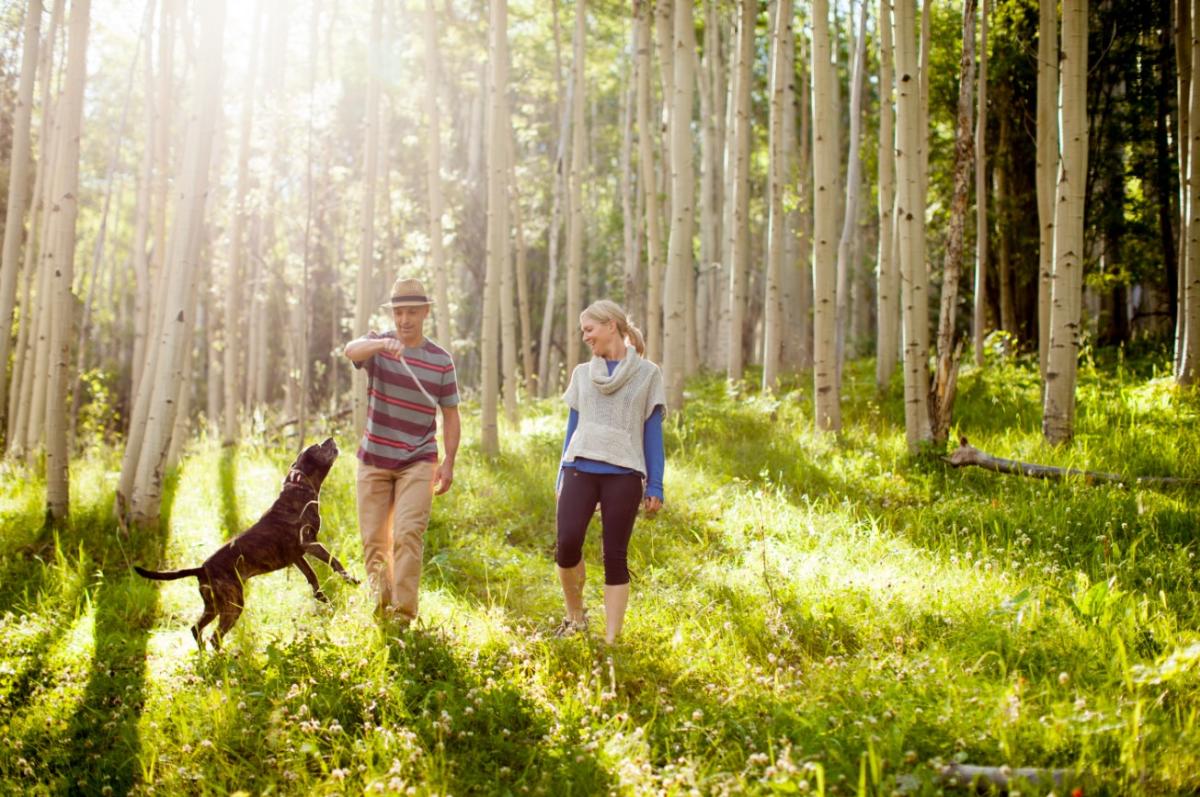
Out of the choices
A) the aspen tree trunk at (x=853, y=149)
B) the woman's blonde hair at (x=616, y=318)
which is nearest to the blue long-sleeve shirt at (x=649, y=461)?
the woman's blonde hair at (x=616, y=318)

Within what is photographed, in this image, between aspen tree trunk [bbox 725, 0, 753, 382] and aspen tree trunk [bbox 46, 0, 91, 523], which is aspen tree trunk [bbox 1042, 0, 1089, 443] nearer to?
aspen tree trunk [bbox 725, 0, 753, 382]

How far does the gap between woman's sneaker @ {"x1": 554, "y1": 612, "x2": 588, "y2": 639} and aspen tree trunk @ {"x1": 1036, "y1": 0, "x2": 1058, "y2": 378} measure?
20.3 feet

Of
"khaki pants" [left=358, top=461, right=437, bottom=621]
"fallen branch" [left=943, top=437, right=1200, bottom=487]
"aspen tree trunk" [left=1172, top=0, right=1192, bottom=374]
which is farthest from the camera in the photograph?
"aspen tree trunk" [left=1172, top=0, right=1192, bottom=374]

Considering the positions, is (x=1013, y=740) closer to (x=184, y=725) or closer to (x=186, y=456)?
(x=184, y=725)

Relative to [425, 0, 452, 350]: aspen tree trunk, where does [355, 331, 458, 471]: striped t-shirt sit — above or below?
below

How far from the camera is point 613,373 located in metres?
5.01

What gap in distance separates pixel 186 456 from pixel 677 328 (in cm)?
666

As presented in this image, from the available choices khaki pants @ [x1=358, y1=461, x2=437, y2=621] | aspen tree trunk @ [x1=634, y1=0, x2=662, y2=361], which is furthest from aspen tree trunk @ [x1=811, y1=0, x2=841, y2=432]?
khaki pants @ [x1=358, y1=461, x2=437, y2=621]

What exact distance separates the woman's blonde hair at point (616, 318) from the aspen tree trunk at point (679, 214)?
4.67 m

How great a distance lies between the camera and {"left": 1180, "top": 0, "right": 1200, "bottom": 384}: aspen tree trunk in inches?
369

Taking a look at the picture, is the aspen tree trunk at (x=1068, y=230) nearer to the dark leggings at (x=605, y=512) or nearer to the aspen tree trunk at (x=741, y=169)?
the aspen tree trunk at (x=741, y=169)

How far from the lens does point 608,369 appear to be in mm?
5070

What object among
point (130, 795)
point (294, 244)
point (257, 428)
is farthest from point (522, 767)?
point (294, 244)

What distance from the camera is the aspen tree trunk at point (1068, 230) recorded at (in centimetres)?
792
